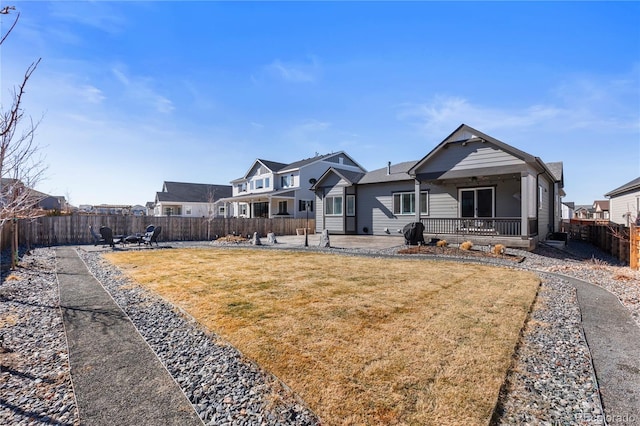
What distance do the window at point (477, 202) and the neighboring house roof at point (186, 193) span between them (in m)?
36.0

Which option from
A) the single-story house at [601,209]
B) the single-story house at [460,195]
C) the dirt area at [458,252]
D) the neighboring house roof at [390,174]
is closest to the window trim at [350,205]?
the single-story house at [460,195]

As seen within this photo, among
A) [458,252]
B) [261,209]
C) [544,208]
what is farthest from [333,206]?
[261,209]

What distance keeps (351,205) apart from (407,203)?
4.24 meters

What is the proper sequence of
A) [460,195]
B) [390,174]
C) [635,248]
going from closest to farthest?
[635,248], [460,195], [390,174]

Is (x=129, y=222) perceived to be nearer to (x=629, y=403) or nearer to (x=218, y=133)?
(x=218, y=133)

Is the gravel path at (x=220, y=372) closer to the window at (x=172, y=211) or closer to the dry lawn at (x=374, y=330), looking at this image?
the dry lawn at (x=374, y=330)

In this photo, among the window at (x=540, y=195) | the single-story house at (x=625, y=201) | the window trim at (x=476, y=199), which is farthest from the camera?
the single-story house at (x=625, y=201)

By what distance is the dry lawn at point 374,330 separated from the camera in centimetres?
269

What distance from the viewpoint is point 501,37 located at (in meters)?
10.9

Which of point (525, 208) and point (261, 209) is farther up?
point (261, 209)

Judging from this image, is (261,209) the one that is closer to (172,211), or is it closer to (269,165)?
(269,165)

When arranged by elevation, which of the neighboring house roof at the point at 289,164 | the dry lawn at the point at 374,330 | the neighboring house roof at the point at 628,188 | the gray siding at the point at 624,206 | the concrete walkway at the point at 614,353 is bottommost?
the concrete walkway at the point at 614,353

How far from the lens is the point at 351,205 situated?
21.9 m

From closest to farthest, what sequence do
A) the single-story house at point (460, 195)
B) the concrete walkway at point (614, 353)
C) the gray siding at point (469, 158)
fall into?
1. the concrete walkway at point (614, 353)
2. the single-story house at point (460, 195)
3. the gray siding at point (469, 158)
